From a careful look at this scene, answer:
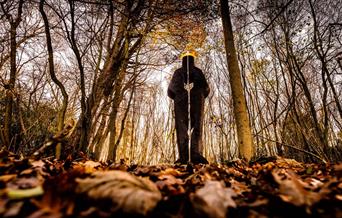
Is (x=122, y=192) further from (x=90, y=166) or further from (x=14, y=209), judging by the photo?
(x=90, y=166)

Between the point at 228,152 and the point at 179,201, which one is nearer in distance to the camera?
the point at 179,201

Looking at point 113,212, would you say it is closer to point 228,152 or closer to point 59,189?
point 59,189

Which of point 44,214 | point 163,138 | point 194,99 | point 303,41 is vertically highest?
point 303,41

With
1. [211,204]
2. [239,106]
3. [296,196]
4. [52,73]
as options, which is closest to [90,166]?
[211,204]

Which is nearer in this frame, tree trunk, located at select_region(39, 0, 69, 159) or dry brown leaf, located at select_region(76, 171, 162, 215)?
dry brown leaf, located at select_region(76, 171, 162, 215)

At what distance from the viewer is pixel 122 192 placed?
27.0 inches

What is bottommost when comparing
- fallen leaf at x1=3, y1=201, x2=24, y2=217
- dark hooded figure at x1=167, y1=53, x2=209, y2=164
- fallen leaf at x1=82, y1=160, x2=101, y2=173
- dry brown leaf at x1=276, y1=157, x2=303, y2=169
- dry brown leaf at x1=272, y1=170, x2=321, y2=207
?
fallen leaf at x1=3, y1=201, x2=24, y2=217

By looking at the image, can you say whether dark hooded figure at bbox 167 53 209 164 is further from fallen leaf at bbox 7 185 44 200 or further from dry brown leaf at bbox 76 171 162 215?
fallen leaf at bbox 7 185 44 200

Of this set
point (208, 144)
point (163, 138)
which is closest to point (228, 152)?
point (208, 144)

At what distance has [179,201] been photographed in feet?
2.59

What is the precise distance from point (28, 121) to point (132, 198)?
12.5 meters

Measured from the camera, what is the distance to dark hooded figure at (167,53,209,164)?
4.01 meters

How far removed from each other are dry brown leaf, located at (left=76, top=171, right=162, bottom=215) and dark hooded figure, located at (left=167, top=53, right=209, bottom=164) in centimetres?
313

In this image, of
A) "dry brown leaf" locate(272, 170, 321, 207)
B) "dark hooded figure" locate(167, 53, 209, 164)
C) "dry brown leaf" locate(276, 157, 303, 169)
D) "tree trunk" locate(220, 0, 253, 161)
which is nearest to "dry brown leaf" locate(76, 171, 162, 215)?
"dry brown leaf" locate(272, 170, 321, 207)
